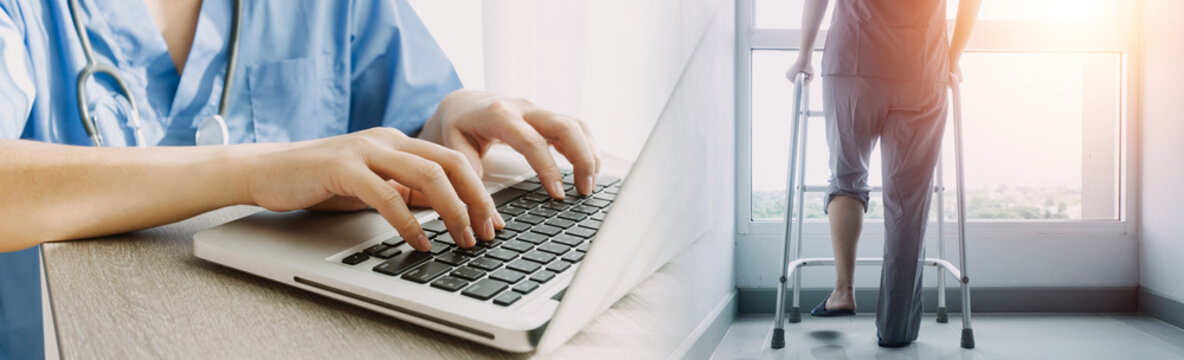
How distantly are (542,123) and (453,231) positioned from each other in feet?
0.45

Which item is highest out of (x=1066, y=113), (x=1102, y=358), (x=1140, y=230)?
(x=1066, y=113)

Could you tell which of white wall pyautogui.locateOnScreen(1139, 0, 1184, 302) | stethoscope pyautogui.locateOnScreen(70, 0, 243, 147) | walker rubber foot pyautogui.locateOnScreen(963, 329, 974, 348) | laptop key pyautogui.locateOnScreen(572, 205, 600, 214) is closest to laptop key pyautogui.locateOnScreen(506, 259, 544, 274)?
laptop key pyautogui.locateOnScreen(572, 205, 600, 214)

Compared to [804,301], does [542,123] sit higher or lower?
higher

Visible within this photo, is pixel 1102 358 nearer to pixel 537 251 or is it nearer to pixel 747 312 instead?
pixel 747 312

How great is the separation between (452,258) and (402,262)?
2 centimetres

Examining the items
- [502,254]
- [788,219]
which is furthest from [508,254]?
[788,219]

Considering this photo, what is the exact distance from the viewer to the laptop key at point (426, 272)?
8.8 inches

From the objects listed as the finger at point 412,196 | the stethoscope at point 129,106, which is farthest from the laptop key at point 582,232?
the stethoscope at point 129,106

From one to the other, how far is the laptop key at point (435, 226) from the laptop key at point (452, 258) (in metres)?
0.04

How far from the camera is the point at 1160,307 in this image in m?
0.70

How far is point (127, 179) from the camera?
340 mm

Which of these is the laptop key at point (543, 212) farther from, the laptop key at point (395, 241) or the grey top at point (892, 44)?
the grey top at point (892, 44)

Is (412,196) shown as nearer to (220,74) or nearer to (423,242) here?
(423,242)

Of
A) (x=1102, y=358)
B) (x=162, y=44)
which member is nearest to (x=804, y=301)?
(x=1102, y=358)
